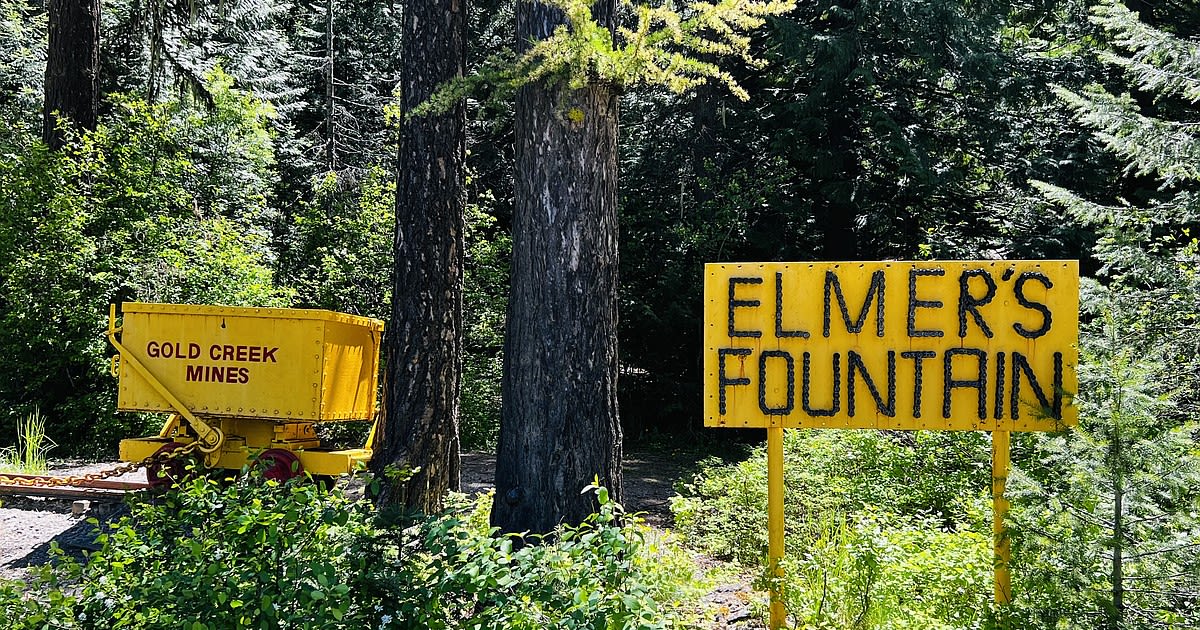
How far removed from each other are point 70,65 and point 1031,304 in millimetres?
13519

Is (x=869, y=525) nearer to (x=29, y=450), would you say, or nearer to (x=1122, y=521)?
(x=1122, y=521)

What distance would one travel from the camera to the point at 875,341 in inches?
223

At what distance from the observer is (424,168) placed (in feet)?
26.6

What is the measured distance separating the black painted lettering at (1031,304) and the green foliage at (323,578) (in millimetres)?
2737

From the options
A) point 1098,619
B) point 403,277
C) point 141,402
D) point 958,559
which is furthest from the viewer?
point 141,402

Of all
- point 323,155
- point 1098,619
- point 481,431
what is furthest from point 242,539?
point 323,155

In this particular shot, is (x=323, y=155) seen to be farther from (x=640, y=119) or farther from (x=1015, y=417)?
(x=1015, y=417)

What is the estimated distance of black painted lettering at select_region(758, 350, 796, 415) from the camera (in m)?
5.62

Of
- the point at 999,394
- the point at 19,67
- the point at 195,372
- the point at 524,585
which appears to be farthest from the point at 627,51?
the point at 19,67

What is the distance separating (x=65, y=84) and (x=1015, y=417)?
13.6m

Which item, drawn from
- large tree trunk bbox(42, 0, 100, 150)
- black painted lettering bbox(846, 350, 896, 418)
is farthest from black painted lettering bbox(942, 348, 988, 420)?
large tree trunk bbox(42, 0, 100, 150)

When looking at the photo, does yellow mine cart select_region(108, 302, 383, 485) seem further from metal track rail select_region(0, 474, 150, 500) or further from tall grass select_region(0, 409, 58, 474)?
tall grass select_region(0, 409, 58, 474)

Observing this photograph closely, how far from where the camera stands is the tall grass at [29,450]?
1127 centimetres

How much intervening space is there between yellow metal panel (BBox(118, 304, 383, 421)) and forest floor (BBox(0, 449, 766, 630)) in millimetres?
1094
